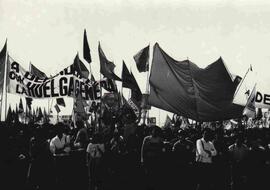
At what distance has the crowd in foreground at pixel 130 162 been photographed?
15.9 metres

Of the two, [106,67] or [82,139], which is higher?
[106,67]

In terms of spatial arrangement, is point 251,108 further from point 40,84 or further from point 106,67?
point 40,84

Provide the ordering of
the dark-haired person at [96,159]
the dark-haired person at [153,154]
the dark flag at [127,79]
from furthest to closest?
the dark flag at [127,79], the dark-haired person at [96,159], the dark-haired person at [153,154]

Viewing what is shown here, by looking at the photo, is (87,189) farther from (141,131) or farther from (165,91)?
(165,91)

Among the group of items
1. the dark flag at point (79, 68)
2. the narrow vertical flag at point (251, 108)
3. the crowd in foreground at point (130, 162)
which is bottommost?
the crowd in foreground at point (130, 162)

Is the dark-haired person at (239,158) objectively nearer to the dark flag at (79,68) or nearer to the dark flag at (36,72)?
the dark flag at (79,68)

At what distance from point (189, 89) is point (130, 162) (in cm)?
347

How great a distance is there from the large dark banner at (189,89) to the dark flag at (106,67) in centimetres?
Result: 395

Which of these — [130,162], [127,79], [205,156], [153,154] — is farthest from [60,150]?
[127,79]

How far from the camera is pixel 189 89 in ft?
63.7

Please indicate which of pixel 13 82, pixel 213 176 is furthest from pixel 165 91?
pixel 13 82

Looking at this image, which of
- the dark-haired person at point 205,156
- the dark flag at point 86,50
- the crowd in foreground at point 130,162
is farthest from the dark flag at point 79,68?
the dark-haired person at point 205,156

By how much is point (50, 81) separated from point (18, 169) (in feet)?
21.2

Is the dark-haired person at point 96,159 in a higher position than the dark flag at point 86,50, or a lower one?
lower
